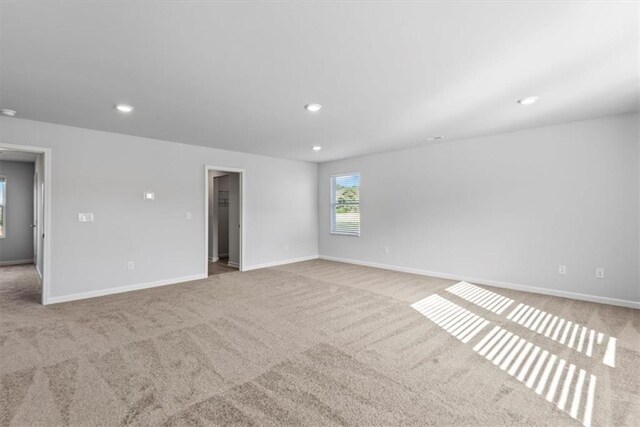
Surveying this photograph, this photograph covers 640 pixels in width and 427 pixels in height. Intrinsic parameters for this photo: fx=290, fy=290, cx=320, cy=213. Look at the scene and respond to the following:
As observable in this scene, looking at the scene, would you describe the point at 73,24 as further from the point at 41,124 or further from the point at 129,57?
the point at 41,124

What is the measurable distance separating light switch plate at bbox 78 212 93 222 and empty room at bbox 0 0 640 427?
2.0 inches

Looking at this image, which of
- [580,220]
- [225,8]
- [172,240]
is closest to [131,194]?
[172,240]

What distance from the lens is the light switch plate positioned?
4.14 meters

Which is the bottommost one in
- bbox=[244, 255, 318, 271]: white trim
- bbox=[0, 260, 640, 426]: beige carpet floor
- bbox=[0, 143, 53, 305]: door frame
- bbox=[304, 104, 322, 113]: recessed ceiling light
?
bbox=[0, 260, 640, 426]: beige carpet floor

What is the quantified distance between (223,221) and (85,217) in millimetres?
3751

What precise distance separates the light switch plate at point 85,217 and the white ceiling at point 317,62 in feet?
4.06

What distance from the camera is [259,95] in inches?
119

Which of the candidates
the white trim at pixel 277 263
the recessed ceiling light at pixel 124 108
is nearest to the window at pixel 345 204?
the white trim at pixel 277 263

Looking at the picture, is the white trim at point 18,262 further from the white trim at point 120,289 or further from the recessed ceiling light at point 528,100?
the recessed ceiling light at point 528,100

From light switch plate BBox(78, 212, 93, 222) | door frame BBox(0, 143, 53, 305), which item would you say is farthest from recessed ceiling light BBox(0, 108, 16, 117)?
light switch plate BBox(78, 212, 93, 222)

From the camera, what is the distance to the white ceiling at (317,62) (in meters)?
1.77

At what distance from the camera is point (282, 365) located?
237cm

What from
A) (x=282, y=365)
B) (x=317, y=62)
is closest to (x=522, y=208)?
(x=317, y=62)

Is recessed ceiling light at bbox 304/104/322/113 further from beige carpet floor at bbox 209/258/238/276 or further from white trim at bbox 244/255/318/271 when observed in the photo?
beige carpet floor at bbox 209/258/238/276
